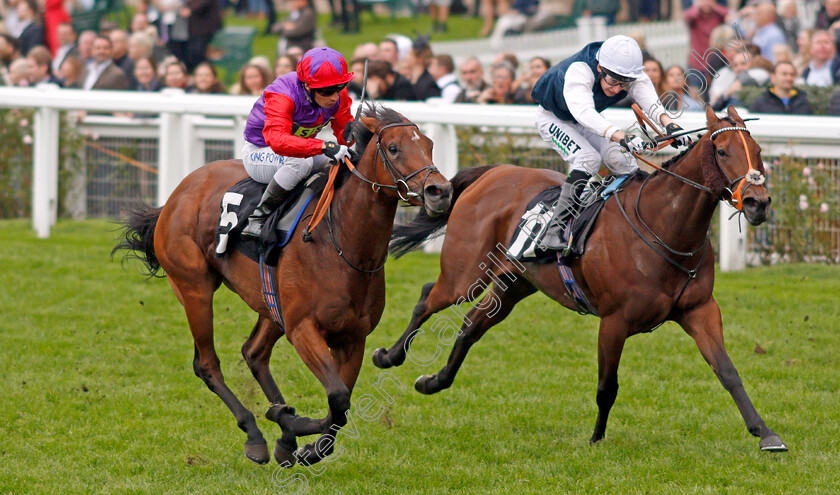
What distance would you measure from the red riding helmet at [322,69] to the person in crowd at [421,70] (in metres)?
5.09

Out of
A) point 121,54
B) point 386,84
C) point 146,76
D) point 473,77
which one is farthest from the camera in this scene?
point 121,54

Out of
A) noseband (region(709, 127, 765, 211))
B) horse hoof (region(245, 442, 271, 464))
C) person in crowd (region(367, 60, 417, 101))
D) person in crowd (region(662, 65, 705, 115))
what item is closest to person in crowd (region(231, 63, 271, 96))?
person in crowd (region(367, 60, 417, 101))

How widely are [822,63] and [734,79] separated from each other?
0.80 m

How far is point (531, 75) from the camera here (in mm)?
9883

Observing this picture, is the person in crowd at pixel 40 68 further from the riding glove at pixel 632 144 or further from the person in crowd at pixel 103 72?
the riding glove at pixel 632 144

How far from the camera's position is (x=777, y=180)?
8391mm

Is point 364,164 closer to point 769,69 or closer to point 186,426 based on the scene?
point 186,426

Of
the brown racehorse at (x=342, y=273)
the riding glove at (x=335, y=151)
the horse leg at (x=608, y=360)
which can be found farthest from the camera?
the horse leg at (x=608, y=360)

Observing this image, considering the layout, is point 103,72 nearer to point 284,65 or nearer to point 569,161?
point 284,65

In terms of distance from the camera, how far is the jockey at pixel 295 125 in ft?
16.1

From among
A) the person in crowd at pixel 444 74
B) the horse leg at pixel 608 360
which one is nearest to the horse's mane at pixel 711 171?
the horse leg at pixel 608 360

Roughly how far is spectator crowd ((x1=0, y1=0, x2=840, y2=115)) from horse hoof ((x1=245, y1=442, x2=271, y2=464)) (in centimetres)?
468

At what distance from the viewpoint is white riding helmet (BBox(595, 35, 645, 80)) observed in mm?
5496

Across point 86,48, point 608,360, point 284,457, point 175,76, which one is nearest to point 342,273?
point 284,457
